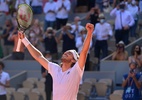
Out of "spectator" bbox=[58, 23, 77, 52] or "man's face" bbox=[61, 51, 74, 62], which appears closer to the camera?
"man's face" bbox=[61, 51, 74, 62]

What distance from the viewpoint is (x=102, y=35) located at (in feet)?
58.4

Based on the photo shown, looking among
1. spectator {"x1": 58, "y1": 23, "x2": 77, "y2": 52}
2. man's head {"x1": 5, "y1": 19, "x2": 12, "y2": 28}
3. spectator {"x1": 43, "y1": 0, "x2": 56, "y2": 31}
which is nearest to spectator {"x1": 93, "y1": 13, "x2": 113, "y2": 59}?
spectator {"x1": 58, "y1": 23, "x2": 77, "y2": 52}

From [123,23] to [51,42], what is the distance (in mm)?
2068

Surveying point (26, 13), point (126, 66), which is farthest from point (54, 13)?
point (26, 13)

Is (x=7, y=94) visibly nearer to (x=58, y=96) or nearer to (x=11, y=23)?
(x=11, y=23)

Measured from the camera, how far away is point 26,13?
26.9 ft

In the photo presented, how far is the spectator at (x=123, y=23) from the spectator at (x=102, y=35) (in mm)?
398

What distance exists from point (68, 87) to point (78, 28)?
1089cm

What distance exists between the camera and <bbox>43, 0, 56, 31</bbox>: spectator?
66.6 feet

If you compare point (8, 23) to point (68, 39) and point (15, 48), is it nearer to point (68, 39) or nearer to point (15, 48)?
point (15, 48)

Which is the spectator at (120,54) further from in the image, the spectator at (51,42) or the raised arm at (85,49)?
the raised arm at (85,49)

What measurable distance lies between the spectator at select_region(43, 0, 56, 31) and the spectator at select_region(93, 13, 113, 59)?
268 centimetres

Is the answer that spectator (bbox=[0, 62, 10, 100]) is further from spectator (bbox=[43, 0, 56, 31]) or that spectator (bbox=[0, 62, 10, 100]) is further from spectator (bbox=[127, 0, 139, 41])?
spectator (bbox=[43, 0, 56, 31])

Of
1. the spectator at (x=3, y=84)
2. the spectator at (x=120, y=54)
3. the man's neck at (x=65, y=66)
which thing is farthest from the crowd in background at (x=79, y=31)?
the man's neck at (x=65, y=66)
